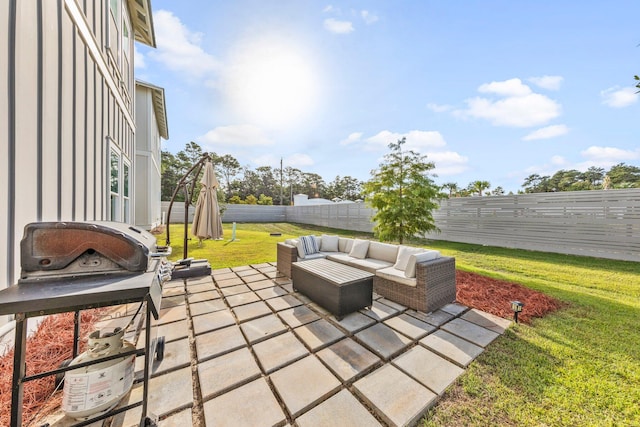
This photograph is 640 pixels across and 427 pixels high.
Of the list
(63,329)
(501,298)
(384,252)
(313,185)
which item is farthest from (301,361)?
(313,185)

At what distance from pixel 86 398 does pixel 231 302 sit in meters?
2.03

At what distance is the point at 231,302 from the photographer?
3486 mm

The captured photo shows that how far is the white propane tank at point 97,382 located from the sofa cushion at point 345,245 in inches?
169

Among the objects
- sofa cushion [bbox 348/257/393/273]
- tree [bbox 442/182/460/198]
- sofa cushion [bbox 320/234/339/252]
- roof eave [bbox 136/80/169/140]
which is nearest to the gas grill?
sofa cushion [bbox 348/257/393/273]

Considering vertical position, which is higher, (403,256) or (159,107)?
(159,107)

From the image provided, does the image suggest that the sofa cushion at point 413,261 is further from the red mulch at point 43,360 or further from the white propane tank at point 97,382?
the red mulch at point 43,360

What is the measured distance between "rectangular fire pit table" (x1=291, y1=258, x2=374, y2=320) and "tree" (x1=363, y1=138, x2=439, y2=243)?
367cm

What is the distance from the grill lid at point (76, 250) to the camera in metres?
1.33

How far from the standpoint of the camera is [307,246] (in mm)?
5027

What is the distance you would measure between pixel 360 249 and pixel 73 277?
4.26 m

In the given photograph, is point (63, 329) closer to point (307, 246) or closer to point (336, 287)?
point (336, 287)

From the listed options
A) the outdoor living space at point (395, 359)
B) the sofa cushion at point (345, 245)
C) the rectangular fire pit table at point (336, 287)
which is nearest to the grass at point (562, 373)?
the outdoor living space at point (395, 359)

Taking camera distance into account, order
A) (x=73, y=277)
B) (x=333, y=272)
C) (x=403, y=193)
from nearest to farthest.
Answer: (x=73, y=277)
(x=333, y=272)
(x=403, y=193)

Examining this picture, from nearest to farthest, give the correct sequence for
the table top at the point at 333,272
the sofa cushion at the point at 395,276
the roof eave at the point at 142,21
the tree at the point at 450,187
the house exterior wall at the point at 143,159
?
1. the table top at the point at 333,272
2. the sofa cushion at the point at 395,276
3. the roof eave at the point at 142,21
4. the tree at the point at 450,187
5. the house exterior wall at the point at 143,159
